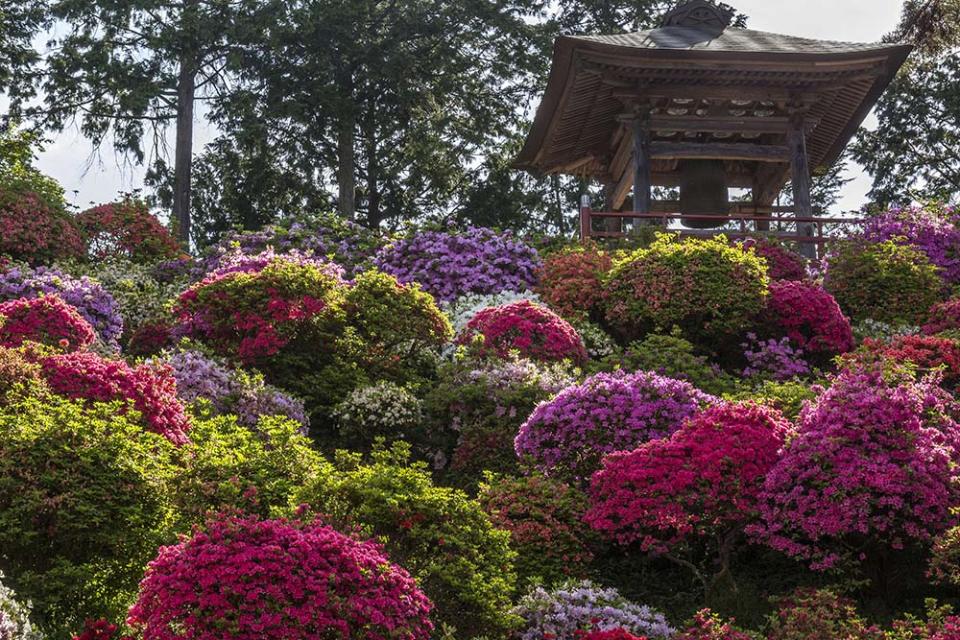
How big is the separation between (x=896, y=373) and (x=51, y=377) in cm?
720

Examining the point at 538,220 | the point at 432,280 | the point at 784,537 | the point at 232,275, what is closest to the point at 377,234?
the point at 432,280

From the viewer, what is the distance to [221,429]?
1193 centimetres

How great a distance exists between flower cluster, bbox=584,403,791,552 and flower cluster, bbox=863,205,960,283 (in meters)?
9.76

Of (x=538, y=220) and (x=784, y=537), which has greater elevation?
(x=538, y=220)

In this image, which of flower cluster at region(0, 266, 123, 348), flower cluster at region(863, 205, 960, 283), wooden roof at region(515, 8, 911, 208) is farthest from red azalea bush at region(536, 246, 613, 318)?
flower cluster at region(0, 266, 123, 348)

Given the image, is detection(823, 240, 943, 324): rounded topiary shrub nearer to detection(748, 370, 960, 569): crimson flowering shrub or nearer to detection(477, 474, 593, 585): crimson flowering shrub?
detection(748, 370, 960, 569): crimson flowering shrub

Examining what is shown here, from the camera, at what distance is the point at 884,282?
18750 millimetres

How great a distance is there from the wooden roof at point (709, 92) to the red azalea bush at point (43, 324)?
30.6 feet

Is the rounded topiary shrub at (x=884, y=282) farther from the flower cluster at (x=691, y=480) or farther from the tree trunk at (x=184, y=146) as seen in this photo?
the tree trunk at (x=184, y=146)

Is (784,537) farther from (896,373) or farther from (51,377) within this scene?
(51,377)

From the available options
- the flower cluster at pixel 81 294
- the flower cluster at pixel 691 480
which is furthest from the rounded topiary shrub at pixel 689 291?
the flower cluster at pixel 81 294

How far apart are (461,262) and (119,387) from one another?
9.57 m

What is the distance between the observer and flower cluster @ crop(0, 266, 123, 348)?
17.3 m

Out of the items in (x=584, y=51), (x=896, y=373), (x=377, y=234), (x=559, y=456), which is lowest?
(x=559, y=456)
